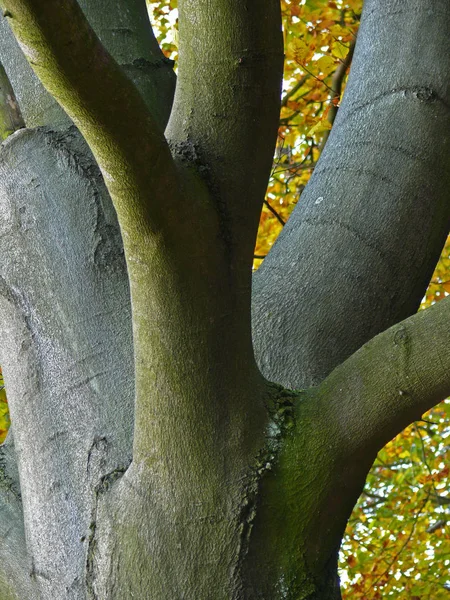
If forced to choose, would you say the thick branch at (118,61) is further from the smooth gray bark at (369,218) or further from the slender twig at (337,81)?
the slender twig at (337,81)

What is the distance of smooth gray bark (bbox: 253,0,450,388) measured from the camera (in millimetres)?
1611

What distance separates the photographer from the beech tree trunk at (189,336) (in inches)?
45.1

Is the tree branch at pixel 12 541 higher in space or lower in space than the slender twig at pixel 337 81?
lower

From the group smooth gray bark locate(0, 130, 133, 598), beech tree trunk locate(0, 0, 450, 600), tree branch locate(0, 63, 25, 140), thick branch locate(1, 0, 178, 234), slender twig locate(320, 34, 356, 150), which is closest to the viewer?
thick branch locate(1, 0, 178, 234)

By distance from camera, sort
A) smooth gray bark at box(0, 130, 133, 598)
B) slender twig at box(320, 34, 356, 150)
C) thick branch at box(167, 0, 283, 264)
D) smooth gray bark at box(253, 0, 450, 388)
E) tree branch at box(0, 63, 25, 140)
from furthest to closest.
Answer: slender twig at box(320, 34, 356, 150), tree branch at box(0, 63, 25, 140), smooth gray bark at box(253, 0, 450, 388), smooth gray bark at box(0, 130, 133, 598), thick branch at box(167, 0, 283, 264)

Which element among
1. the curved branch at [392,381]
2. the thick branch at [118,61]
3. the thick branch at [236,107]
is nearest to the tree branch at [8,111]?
the thick branch at [118,61]

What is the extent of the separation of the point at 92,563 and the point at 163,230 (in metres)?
0.62

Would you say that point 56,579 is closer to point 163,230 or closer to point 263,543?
point 263,543

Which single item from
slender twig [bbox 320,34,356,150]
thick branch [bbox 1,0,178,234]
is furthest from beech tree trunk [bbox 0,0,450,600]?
slender twig [bbox 320,34,356,150]

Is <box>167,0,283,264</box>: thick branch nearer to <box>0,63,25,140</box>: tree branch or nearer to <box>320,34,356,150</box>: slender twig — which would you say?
<box>0,63,25,140</box>: tree branch

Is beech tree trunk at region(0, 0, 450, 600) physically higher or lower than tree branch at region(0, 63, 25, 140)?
lower

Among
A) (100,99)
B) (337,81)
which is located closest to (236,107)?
(100,99)

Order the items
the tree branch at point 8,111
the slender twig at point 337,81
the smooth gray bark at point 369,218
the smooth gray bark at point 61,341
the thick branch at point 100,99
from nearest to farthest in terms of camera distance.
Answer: the thick branch at point 100,99
the smooth gray bark at point 61,341
the smooth gray bark at point 369,218
the tree branch at point 8,111
the slender twig at point 337,81

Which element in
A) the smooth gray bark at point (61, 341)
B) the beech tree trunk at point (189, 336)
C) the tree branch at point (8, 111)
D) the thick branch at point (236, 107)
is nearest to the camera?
the beech tree trunk at point (189, 336)
